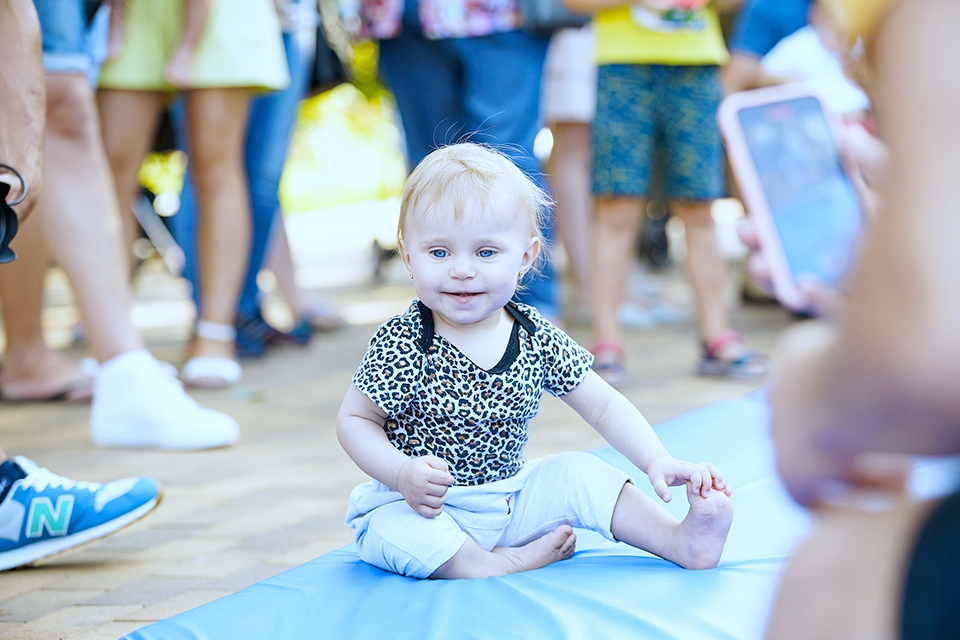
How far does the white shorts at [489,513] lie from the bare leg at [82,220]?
113 centimetres

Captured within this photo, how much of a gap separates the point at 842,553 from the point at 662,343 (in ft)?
10.7

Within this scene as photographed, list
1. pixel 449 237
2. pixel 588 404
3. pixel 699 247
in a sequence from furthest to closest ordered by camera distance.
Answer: pixel 699 247 → pixel 588 404 → pixel 449 237

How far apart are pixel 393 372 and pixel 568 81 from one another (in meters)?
3.08

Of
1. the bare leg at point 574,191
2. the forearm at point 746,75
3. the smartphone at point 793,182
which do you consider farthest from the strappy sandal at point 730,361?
the smartphone at point 793,182

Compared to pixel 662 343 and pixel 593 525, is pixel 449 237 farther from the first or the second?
pixel 662 343

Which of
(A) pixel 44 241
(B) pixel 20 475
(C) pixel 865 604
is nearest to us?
(C) pixel 865 604

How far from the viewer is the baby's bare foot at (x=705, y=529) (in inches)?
57.8

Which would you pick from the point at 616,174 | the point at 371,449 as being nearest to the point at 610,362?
the point at 616,174

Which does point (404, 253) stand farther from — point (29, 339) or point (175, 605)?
point (29, 339)

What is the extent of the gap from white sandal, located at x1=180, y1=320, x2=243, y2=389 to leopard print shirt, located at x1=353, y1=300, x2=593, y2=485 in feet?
5.81

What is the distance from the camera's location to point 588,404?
1.65 m

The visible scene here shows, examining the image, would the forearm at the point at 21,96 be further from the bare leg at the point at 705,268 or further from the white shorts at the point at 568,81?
the white shorts at the point at 568,81

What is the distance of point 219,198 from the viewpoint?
329 centimetres

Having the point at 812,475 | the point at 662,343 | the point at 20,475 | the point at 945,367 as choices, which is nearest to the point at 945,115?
the point at 945,367
